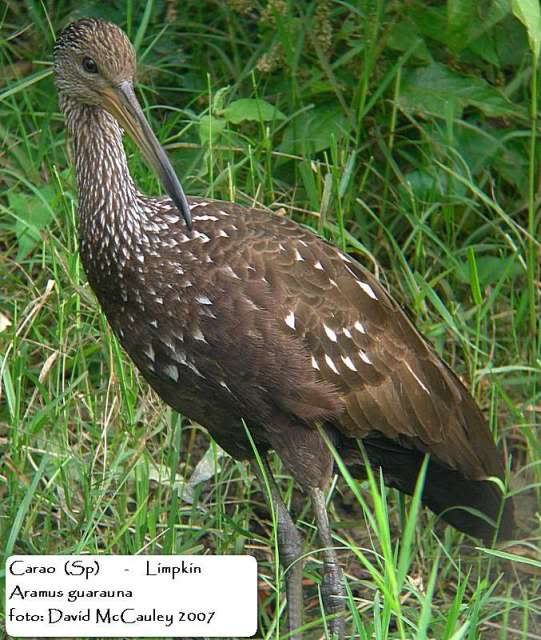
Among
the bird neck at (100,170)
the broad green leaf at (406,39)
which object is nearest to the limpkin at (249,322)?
the bird neck at (100,170)

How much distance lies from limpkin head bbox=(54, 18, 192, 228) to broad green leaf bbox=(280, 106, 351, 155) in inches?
43.2

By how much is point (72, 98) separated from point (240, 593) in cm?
135

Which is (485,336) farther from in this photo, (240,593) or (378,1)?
(240,593)

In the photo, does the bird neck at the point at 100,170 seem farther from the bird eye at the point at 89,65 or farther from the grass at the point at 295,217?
the grass at the point at 295,217

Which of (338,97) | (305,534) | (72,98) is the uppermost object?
(338,97)

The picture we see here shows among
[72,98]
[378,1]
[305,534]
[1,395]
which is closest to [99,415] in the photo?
[1,395]

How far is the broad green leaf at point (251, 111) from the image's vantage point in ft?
14.3

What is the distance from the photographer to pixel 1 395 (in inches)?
170

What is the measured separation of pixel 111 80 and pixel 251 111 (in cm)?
97

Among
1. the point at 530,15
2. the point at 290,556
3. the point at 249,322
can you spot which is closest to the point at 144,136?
the point at 249,322

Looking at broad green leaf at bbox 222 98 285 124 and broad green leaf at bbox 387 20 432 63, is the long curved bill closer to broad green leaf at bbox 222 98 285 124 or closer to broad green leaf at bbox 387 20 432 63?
broad green leaf at bbox 222 98 285 124
